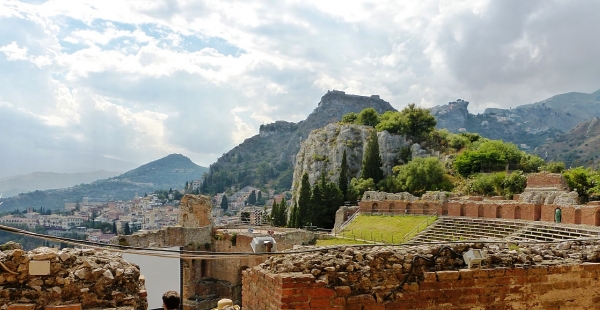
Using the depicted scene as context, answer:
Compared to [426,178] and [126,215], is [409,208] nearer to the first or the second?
[426,178]

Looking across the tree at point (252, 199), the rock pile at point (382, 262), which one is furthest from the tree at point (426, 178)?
the tree at point (252, 199)

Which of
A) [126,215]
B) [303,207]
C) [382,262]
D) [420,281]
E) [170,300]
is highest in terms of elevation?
[382,262]

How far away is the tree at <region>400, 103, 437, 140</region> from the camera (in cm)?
5853

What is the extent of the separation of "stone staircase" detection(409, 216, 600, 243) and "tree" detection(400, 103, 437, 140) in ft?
102

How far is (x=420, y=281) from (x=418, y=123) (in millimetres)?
55969

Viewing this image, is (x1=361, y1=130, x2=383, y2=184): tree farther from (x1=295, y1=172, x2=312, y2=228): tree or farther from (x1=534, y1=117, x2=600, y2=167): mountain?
(x1=534, y1=117, x2=600, y2=167): mountain

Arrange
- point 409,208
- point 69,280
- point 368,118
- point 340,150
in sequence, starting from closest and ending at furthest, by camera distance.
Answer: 1. point 69,280
2. point 409,208
3. point 340,150
4. point 368,118

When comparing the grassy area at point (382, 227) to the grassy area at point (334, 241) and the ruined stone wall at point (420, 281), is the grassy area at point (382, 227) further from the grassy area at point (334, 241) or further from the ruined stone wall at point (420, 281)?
the ruined stone wall at point (420, 281)

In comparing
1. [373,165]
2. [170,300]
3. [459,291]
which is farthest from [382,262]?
[373,165]

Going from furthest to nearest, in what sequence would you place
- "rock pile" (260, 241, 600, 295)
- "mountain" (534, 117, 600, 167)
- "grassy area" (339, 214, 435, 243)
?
"mountain" (534, 117, 600, 167) → "grassy area" (339, 214, 435, 243) → "rock pile" (260, 241, 600, 295)

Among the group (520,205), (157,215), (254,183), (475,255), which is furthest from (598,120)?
(475,255)

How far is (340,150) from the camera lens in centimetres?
6072

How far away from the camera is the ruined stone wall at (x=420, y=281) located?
4371mm

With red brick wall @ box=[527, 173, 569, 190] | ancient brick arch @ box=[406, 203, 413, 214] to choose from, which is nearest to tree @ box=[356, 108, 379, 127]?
ancient brick arch @ box=[406, 203, 413, 214]
